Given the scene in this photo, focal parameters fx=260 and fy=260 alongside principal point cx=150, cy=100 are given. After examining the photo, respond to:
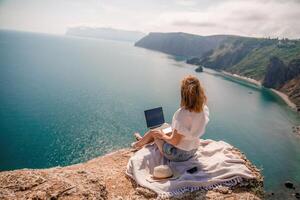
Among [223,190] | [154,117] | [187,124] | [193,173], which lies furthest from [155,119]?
[223,190]

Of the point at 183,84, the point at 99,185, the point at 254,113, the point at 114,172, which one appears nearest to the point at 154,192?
the point at 99,185

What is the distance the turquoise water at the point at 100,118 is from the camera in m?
46.2

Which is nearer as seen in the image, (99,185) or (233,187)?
(99,185)

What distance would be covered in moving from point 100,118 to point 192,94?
56.0 meters

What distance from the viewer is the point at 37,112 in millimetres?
61250

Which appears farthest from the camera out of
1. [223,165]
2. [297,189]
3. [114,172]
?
[297,189]

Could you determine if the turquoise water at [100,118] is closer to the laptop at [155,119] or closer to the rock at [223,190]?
the laptop at [155,119]

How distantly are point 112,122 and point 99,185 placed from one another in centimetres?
5332

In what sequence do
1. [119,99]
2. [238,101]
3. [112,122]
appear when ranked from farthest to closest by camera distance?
[238,101], [119,99], [112,122]

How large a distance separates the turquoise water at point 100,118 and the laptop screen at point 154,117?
2249 cm

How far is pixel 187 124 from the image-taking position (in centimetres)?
821

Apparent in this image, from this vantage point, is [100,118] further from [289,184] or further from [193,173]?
[193,173]

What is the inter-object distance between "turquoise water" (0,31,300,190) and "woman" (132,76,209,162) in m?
23.5

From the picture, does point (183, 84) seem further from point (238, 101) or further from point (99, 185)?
point (238, 101)
